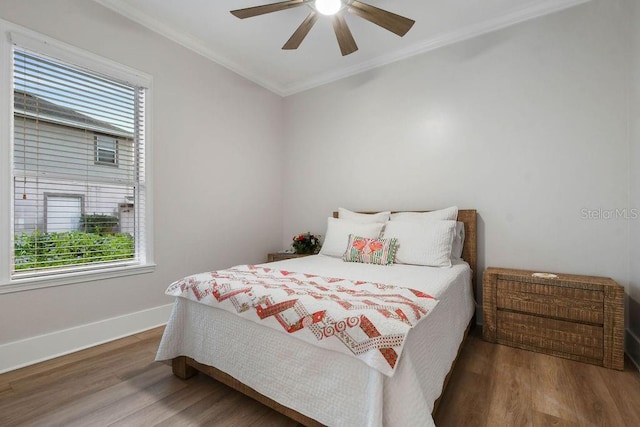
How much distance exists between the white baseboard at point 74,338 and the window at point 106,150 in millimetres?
1317

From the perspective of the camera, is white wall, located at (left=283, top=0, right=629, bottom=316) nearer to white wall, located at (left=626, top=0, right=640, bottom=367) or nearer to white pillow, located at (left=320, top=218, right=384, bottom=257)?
white wall, located at (left=626, top=0, right=640, bottom=367)

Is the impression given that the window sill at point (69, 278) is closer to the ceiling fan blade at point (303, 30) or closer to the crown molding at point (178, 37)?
the crown molding at point (178, 37)

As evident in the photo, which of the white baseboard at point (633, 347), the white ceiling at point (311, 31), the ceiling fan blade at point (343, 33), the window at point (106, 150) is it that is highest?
the white ceiling at point (311, 31)

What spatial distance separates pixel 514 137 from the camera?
8.64ft

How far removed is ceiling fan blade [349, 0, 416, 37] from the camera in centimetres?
206

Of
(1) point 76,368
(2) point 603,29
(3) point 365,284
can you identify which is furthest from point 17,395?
(2) point 603,29

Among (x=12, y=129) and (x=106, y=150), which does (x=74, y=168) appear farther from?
(x=12, y=129)

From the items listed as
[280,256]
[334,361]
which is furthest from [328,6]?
[280,256]

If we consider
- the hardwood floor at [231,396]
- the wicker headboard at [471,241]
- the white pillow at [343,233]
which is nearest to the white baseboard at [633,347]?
the hardwood floor at [231,396]

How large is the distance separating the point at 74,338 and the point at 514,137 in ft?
12.9

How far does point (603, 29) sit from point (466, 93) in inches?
39.4

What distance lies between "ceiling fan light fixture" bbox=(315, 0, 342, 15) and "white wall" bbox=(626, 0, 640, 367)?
211cm

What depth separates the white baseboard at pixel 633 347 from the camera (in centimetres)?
199

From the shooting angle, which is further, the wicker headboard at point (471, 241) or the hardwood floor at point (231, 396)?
the wicker headboard at point (471, 241)
